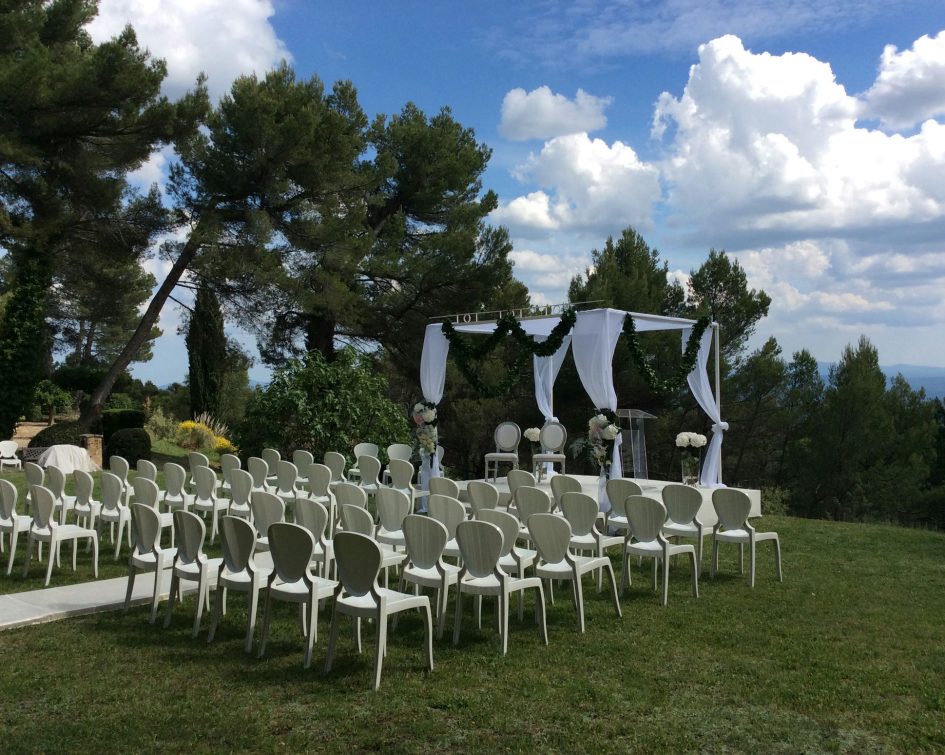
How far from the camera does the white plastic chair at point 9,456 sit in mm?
14266

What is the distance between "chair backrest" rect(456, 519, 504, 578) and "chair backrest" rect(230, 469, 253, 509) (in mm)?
3310

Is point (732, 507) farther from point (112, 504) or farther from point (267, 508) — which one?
point (112, 504)

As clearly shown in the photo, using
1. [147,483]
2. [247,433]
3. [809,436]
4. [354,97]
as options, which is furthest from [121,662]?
[809,436]

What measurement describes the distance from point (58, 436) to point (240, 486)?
9930mm

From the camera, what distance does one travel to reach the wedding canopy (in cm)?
925

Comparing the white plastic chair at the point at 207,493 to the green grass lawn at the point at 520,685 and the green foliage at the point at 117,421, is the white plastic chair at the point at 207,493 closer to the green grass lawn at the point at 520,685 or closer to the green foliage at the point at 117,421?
the green grass lawn at the point at 520,685

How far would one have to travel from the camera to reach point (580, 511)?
5.86 metres

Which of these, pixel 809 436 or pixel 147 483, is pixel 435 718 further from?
pixel 809 436

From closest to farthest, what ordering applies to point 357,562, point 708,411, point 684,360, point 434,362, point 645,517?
point 357,562
point 645,517
point 684,360
point 708,411
point 434,362

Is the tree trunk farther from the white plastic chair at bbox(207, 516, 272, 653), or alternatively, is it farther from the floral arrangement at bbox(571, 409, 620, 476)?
the white plastic chair at bbox(207, 516, 272, 653)

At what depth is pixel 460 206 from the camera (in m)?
19.5

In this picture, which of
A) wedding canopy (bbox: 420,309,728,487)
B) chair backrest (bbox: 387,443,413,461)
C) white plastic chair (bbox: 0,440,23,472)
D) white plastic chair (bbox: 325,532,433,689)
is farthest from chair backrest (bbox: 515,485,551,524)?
white plastic chair (bbox: 0,440,23,472)

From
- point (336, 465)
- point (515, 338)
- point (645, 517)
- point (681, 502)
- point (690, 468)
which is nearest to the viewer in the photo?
point (645, 517)

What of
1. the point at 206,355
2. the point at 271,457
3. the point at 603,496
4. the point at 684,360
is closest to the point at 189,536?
the point at 271,457
